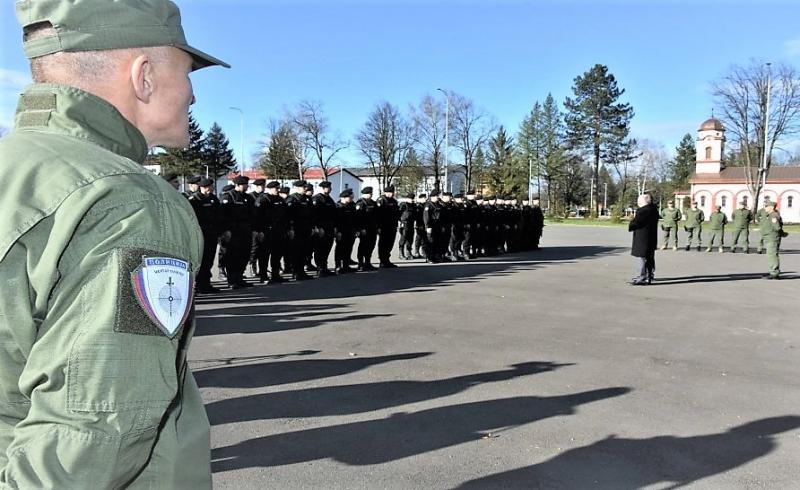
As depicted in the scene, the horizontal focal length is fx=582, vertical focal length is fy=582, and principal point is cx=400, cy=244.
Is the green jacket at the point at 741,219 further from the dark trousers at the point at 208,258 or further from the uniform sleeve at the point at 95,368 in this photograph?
the uniform sleeve at the point at 95,368

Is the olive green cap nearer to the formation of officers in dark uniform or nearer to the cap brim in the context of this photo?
the cap brim

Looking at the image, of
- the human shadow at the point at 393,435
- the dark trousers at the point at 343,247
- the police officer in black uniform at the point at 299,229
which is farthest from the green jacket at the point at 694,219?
the human shadow at the point at 393,435

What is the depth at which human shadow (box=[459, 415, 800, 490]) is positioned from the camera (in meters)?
3.48

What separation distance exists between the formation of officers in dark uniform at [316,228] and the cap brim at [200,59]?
773cm

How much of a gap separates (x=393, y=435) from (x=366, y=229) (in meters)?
10.4

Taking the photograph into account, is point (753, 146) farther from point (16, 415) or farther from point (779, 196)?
point (16, 415)

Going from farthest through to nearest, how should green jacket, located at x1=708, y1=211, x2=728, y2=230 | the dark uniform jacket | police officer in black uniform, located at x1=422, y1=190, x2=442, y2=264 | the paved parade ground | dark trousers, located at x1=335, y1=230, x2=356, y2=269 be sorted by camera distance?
1. green jacket, located at x1=708, y1=211, x2=728, y2=230
2. police officer in black uniform, located at x1=422, y1=190, x2=442, y2=264
3. dark trousers, located at x1=335, y1=230, x2=356, y2=269
4. the dark uniform jacket
5. the paved parade ground

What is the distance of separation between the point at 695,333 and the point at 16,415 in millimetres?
8242

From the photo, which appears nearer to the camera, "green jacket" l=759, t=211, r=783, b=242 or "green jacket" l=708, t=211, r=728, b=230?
"green jacket" l=759, t=211, r=783, b=242

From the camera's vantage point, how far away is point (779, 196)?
76.1m

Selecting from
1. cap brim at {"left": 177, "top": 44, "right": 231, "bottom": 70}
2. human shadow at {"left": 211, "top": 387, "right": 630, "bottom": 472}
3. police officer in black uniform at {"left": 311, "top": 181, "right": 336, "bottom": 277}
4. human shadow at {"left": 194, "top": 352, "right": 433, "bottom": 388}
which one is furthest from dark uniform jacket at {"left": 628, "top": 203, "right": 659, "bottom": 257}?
cap brim at {"left": 177, "top": 44, "right": 231, "bottom": 70}

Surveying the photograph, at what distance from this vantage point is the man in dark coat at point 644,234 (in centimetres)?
1205

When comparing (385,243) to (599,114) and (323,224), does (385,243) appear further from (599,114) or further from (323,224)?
(599,114)

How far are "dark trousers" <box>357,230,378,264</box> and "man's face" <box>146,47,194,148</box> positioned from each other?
42.2 feet
